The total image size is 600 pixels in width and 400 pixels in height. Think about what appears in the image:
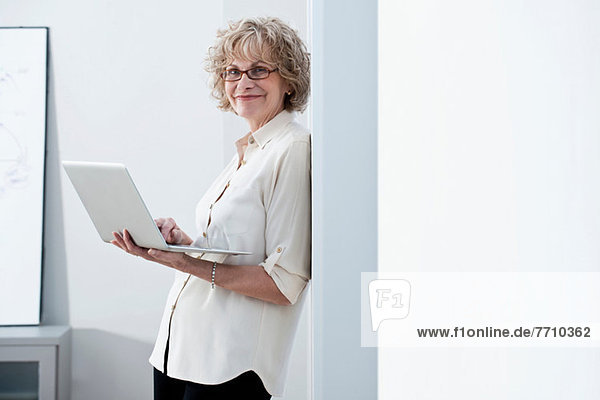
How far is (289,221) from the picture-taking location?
1077 mm

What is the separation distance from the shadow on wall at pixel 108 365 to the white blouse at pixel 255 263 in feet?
5.01

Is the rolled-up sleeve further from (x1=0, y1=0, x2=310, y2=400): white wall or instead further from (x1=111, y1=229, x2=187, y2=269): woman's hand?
(x1=0, y1=0, x2=310, y2=400): white wall

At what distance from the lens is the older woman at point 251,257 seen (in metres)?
1.09

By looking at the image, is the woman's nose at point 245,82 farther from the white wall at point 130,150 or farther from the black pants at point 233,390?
the white wall at point 130,150

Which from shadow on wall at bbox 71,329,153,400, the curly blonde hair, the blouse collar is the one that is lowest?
shadow on wall at bbox 71,329,153,400

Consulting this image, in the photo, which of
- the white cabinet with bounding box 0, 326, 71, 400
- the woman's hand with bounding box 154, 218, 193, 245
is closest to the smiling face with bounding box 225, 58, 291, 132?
the woman's hand with bounding box 154, 218, 193, 245
